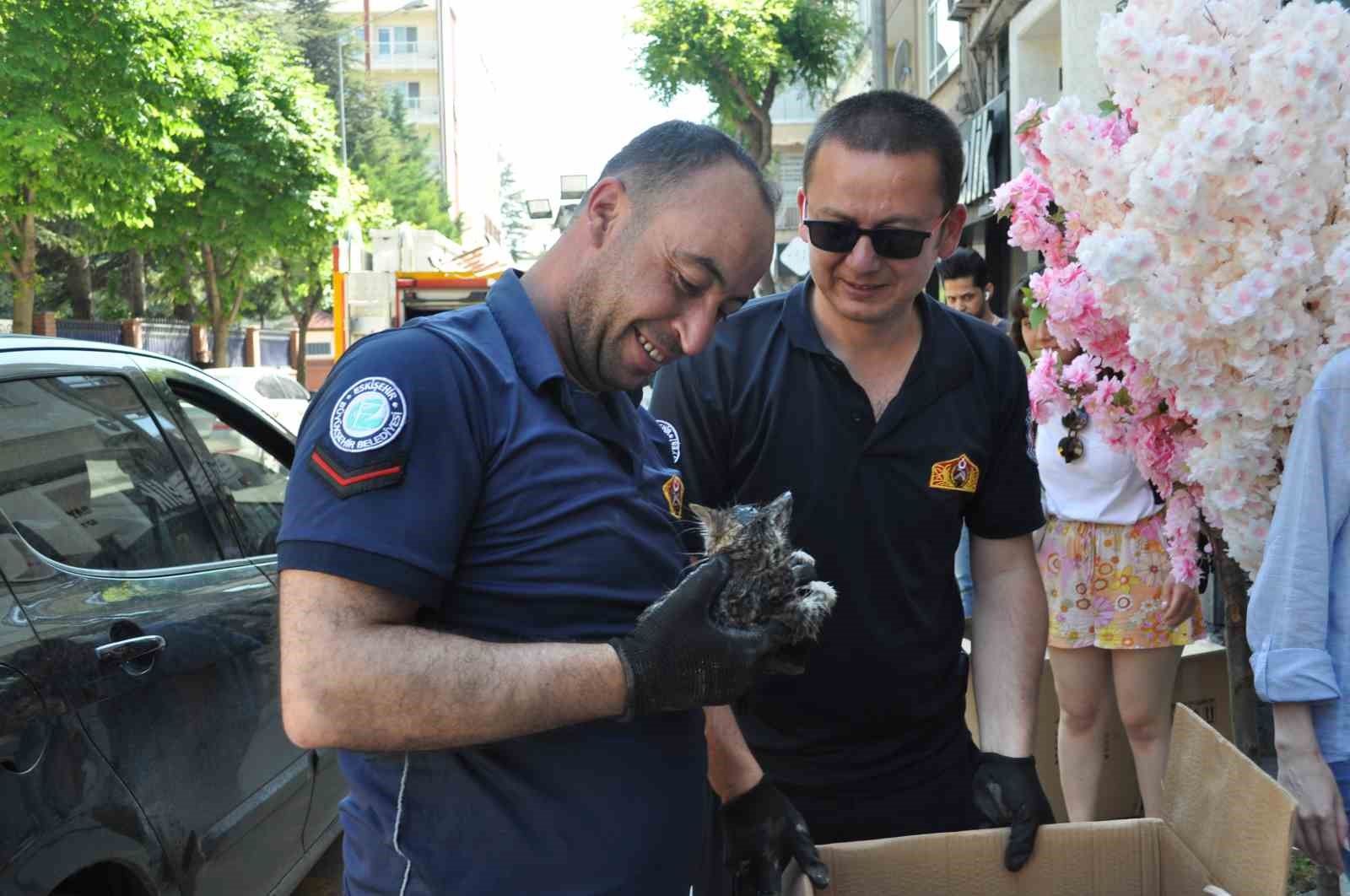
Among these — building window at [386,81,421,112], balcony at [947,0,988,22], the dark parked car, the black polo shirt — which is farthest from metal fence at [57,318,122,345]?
building window at [386,81,421,112]

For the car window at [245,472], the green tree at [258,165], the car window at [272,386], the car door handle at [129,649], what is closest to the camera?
the car door handle at [129,649]

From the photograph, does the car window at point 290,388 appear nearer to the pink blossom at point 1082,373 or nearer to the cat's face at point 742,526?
the pink blossom at point 1082,373

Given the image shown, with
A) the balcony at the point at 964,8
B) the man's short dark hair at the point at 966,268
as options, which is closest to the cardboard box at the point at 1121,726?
the man's short dark hair at the point at 966,268

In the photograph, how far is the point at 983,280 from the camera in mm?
6035

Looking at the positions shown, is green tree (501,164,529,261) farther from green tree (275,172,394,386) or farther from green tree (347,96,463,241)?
green tree (275,172,394,386)

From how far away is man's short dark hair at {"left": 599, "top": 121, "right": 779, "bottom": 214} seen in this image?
1.75 metres

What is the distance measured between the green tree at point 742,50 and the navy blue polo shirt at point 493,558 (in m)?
27.1

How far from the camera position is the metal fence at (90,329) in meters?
28.5

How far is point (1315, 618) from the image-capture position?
84.5 inches

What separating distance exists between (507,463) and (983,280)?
487 cm

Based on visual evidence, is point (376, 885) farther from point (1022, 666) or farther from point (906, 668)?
point (1022, 666)

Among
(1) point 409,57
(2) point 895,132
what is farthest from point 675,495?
(1) point 409,57

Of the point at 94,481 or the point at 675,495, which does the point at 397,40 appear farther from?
the point at 675,495

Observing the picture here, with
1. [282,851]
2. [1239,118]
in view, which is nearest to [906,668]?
[1239,118]
